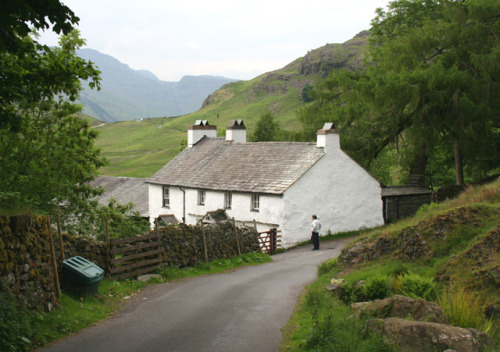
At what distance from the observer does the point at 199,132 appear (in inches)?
1777

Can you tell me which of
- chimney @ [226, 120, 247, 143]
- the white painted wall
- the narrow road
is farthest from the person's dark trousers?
chimney @ [226, 120, 247, 143]

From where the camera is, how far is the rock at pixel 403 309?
991 centimetres

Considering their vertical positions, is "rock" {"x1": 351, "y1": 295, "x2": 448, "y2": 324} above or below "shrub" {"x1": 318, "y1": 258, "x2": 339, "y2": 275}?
above

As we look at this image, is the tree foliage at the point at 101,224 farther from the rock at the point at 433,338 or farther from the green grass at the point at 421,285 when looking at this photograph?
the rock at the point at 433,338

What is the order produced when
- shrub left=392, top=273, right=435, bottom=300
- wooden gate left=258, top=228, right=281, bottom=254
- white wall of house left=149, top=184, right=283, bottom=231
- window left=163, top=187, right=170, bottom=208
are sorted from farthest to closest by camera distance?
1. window left=163, top=187, right=170, bottom=208
2. white wall of house left=149, top=184, right=283, bottom=231
3. wooden gate left=258, top=228, right=281, bottom=254
4. shrub left=392, top=273, right=435, bottom=300

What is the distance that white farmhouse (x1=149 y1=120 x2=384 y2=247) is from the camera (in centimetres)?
3130

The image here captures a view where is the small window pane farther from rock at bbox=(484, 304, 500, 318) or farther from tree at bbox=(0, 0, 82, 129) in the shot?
rock at bbox=(484, 304, 500, 318)

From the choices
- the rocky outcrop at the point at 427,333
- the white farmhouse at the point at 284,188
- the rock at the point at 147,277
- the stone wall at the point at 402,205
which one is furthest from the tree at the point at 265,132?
the rocky outcrop at the point at 427,333

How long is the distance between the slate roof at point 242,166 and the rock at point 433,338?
2142 centimetres

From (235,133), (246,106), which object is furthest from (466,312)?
(246,106)

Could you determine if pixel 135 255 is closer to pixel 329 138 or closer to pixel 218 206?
pixel 218 206

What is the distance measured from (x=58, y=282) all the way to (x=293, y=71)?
17824 cm

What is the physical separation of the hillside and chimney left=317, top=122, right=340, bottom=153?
8621 cm

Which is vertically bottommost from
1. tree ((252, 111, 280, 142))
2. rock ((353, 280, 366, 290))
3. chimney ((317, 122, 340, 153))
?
rock ((353, 280, 366, 290))
